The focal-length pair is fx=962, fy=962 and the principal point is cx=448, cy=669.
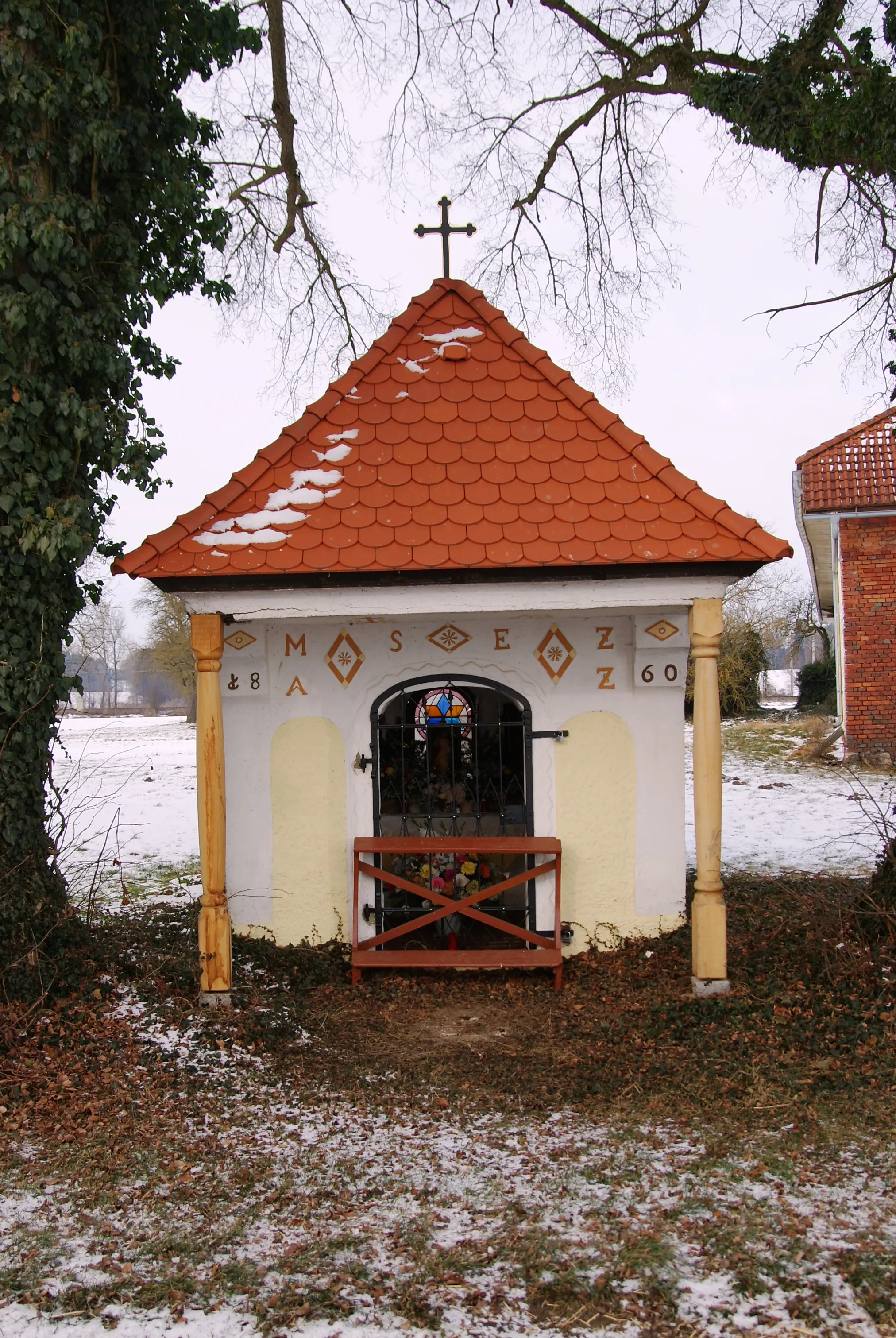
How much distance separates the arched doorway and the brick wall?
31.0 feet

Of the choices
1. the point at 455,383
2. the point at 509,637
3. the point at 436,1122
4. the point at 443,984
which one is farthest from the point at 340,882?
the point at 455,383

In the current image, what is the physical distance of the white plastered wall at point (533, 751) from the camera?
6711 millimetres

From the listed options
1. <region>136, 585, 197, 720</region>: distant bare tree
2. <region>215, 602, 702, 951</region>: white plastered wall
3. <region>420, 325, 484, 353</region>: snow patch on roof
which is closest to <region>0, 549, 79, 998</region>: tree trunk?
<region>215, 602, 702, 951</region>: white plastered wall

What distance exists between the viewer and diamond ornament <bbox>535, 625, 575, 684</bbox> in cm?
673

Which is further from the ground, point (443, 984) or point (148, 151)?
point (148, 151)

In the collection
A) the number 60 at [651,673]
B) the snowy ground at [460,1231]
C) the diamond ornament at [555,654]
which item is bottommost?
the snowy ground at [460,1231]

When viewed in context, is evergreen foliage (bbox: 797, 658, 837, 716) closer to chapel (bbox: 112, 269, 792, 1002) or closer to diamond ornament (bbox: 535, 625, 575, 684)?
chapel (bbox: 112, 269, 792, 1002)

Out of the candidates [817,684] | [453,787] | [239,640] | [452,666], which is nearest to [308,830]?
[453,787]

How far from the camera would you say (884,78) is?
5590mm

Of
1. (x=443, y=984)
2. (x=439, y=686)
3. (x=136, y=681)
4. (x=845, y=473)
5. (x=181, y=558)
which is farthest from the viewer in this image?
(x=136, y=681)

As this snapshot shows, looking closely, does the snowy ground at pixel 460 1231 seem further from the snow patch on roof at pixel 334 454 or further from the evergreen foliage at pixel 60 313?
the snow patch on roof at pixel 334 454

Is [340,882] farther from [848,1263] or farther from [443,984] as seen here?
[848,1263]

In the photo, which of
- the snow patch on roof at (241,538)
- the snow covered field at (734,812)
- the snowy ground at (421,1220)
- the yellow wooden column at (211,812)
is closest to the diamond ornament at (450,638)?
the snow patch on roof at (241,538)

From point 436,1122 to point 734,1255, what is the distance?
155cm
